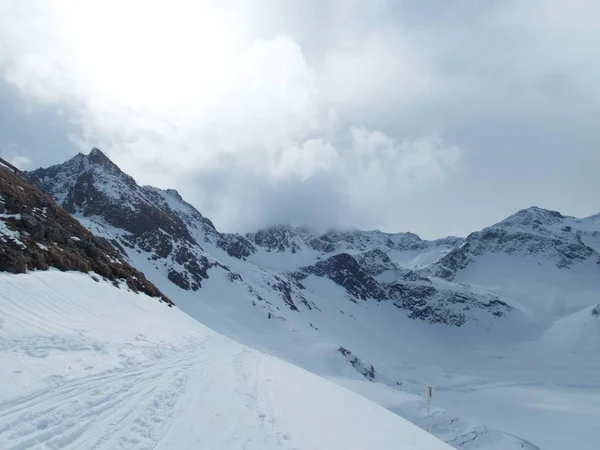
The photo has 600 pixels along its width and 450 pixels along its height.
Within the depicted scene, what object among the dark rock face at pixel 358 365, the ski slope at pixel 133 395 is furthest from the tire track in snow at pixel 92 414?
the dark rock face at pixel 358 365

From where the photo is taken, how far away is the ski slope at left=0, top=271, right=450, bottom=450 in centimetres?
727

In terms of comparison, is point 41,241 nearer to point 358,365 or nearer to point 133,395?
point 133,395

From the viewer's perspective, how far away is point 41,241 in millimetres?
21797

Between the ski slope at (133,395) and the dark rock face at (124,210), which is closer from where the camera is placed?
the ski slope at (133,395)

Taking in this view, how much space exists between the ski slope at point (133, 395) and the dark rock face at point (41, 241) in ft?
4.18

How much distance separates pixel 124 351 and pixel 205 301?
87268 millimetres

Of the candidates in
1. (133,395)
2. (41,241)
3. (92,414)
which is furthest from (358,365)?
(92,414)

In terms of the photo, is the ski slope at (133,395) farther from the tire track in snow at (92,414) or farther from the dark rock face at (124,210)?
the dark rock face at (124,210)

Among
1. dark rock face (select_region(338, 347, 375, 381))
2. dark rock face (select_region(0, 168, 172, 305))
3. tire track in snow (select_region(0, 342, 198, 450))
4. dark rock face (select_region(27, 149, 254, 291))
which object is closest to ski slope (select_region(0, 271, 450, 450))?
tire track in snow (select_region(0, 342, 198, 450))

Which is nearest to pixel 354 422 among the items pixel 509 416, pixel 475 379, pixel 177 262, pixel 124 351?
pixel 124 351

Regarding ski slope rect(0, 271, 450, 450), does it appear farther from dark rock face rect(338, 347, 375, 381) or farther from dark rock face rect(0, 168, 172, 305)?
dark rock face rect(338, 347, 375, 381)

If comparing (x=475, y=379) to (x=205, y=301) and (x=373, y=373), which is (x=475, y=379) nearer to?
(x=373, y=373)

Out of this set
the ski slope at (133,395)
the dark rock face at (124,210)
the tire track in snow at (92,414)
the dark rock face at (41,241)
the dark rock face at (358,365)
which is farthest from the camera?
the dark rock face at (124,210)

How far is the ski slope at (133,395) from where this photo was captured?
7.27 meters
